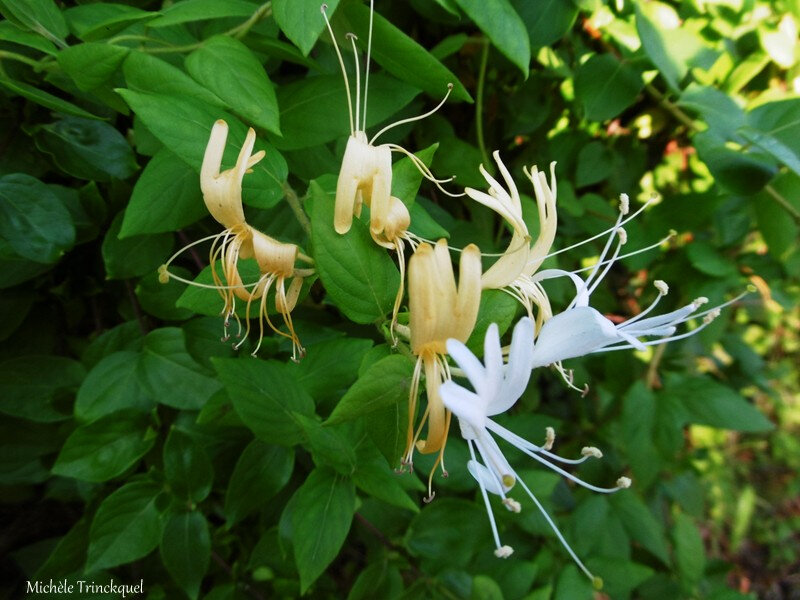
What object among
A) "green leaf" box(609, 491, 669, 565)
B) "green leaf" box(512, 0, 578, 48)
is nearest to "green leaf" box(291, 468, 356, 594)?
"green leaf" box(512, 0, 578, 48)

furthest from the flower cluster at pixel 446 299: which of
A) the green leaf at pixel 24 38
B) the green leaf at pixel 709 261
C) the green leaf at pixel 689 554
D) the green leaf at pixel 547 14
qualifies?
the green leaf at pixel 689 554

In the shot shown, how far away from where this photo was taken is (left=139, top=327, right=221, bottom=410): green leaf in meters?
0.71

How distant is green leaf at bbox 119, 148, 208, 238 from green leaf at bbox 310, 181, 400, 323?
0.18m

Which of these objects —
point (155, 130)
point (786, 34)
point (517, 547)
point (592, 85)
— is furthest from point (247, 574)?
point (786, 34)

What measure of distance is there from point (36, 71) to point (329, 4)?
0.31 metres

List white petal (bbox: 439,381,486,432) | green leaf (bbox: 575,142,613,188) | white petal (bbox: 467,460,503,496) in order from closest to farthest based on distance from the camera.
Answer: white petal (bbox: 439,381,486,432) < white petal (bbox: 467,460,503,496) < green leaf (bbox: 575,142,613,188)

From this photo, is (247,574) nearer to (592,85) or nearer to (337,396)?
(337,396)

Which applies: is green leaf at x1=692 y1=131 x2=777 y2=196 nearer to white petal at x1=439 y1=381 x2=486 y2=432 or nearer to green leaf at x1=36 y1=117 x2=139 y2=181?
white petal at x1=439 y1=381 x2=486 y2=432

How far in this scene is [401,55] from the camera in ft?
1.79

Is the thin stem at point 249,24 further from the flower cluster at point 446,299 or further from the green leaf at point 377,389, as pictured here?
the green leaf at point 377,389

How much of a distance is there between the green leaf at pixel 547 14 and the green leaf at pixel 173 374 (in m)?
0.53

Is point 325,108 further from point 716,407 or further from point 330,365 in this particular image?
point 716,407

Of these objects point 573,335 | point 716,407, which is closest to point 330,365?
point 573,335

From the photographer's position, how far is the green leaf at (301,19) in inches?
18.2
